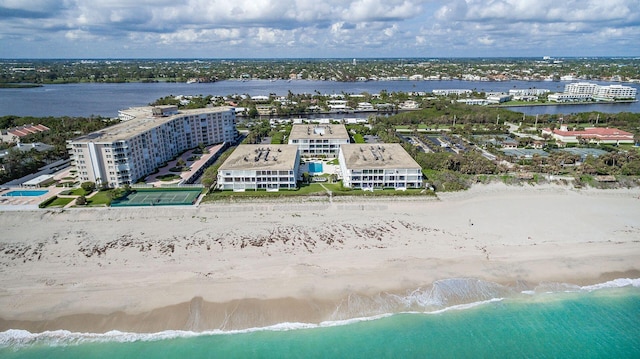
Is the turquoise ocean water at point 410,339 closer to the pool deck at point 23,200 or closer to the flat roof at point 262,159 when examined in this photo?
the pool deck at point 23,200

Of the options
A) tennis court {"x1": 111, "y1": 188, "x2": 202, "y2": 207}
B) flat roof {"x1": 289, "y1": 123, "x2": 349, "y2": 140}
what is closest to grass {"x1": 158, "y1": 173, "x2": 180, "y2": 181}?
tennis court {"x1": 111, "y1": 188, "x2": 202, "y2": 207}

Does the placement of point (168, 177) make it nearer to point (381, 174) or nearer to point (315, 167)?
point (315, 167)

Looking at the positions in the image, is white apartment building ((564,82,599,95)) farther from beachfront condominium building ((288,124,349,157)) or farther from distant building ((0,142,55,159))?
distant building ((0,142,55,159))

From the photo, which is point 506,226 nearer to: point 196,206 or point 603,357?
point 603,357

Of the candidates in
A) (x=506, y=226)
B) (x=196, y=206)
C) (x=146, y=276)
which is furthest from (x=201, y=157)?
(x=506, y=226)

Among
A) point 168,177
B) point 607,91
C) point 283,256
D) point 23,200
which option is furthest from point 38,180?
point 607,91
